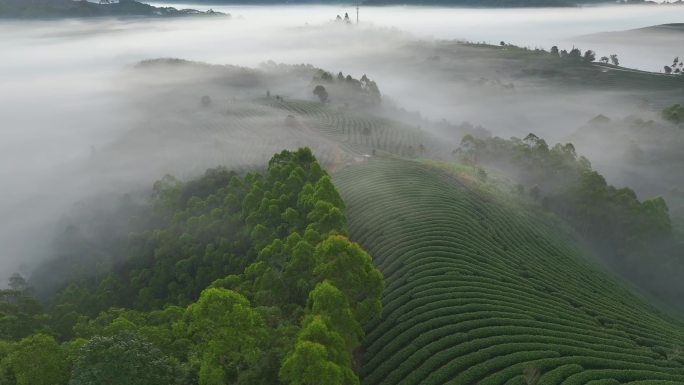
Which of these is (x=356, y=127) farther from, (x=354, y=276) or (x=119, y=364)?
(x=119, y=364)

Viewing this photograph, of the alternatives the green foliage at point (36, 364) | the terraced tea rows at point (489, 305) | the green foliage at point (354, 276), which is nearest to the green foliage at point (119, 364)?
the green foliage at point (36, 364)

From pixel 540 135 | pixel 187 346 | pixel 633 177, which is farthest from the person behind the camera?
pixel 540 135

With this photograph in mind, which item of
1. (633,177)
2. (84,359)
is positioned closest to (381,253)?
(84,359)

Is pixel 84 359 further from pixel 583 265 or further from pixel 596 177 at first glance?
pixel 596 177

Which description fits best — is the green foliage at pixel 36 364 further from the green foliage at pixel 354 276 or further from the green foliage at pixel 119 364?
the green foliage at pixel 354 276

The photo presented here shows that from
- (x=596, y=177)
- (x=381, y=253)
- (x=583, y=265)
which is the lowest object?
(x=583, y=265)
